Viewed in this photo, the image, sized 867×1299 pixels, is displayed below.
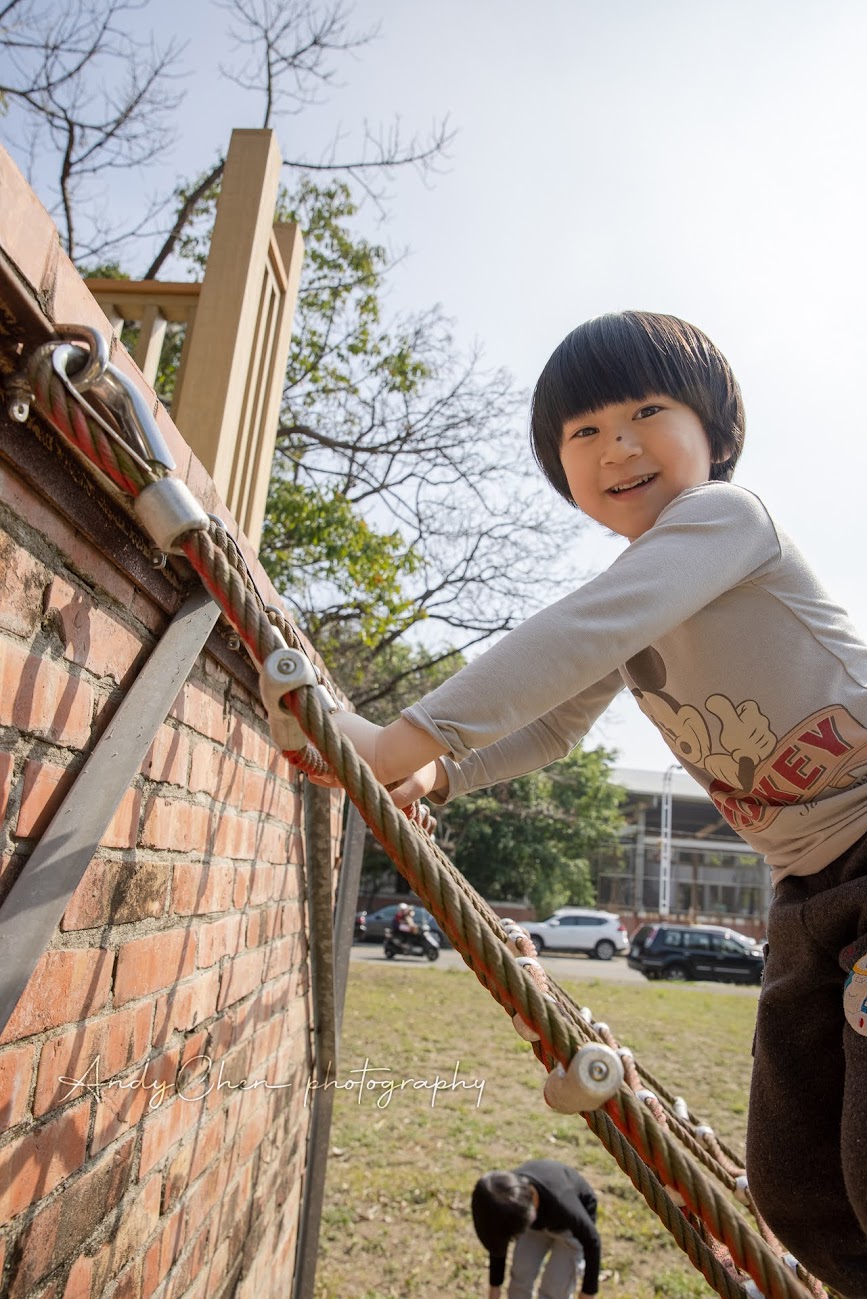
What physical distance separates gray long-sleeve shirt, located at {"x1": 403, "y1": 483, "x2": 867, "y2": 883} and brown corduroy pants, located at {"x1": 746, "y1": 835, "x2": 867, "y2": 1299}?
0.11m

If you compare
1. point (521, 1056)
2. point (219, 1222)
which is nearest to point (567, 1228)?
point (219, 1222)

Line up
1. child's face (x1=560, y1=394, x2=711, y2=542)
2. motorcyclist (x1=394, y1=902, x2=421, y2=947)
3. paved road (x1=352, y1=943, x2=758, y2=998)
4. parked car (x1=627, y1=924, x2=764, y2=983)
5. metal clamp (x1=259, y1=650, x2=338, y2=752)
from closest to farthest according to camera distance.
Result: 1. metal clamp (x1=259, y1=650, x2=338, y2=752)
2. child's face (x1=560, y1=394, x2=711, y2=542)
3. paved road (x1=352, y1=943, x2=758, y2=998)
4. motorcyclist (x1=394, y1=902, x2=421, y2=947)
5. parked car (x1=627, y1=924, x2=764, y2=983)

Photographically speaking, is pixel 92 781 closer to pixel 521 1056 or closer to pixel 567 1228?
pixel 567 1228

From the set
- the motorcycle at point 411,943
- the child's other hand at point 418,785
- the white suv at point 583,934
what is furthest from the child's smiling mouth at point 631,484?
the white suv at point 583,934

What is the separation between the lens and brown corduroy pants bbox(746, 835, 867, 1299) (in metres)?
1.34

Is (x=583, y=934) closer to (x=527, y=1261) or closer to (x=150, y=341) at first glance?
(x=527, y=1261)

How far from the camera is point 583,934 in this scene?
25719 mm

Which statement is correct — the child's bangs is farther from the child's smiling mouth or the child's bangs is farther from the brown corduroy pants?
the brown corduroy pants

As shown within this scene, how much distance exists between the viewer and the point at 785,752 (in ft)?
4.67

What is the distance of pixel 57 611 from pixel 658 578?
0.77m

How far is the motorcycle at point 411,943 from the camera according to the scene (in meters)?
19.9

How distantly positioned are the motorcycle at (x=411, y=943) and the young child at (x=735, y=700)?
753 inches

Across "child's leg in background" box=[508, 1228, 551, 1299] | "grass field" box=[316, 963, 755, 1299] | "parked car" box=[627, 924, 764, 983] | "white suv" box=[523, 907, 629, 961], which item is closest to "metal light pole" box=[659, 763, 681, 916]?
"white suv" box=[523, 907, 629, 961]

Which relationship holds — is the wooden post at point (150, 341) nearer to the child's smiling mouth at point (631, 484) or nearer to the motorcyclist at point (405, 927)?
the child's smiling mouth at point (631, 484)
